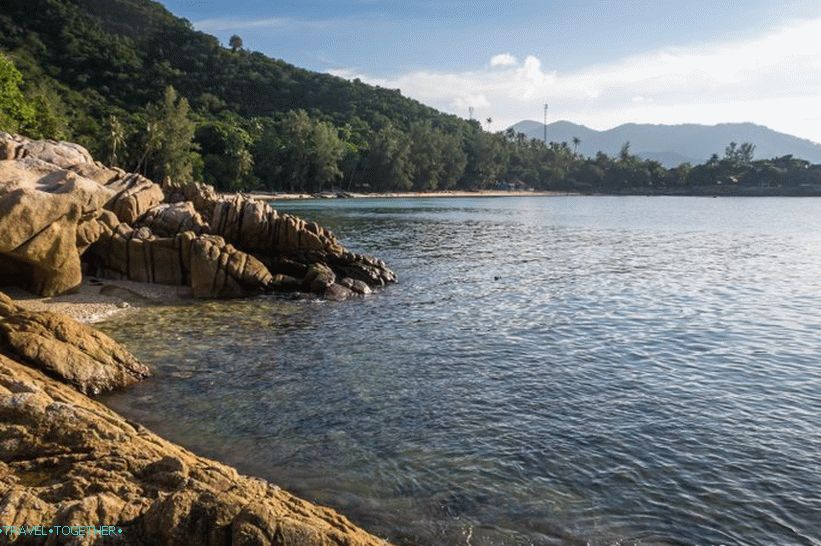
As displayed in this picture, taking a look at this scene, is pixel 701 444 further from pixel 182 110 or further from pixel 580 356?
pixel 182 110

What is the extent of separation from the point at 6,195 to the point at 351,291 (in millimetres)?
16074

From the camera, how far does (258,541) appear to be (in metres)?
5.83

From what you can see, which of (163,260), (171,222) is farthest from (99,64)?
(163,260)

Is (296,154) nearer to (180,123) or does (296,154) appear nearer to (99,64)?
(180,123)

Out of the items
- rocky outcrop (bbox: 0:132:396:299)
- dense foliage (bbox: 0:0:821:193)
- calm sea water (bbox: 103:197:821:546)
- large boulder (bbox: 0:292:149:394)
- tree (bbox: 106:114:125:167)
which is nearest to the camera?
calm sea water (bbox: 103:197:821:546)

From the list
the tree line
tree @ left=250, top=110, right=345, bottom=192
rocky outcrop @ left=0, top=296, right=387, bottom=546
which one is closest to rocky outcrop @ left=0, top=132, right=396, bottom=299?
rocky outcrop @ left=0, top=296, right=387, bottom=546

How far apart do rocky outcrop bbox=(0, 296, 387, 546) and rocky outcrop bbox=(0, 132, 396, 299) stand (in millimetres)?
14284

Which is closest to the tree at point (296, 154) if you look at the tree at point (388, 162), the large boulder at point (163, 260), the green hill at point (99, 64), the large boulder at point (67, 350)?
the tree at point (388, 162)

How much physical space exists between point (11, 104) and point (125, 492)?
62.6m

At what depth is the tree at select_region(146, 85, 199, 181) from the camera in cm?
10856

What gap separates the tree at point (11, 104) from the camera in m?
52.6

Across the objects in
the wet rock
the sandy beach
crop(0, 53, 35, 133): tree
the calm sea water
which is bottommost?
the calm sea water

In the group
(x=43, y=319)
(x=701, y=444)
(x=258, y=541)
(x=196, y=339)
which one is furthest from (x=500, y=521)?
(x=196, y=339)

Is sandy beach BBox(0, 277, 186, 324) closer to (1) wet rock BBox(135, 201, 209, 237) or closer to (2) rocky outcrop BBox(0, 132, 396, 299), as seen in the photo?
(2) rocky outcrop BBox(0, 132, 396, 299)
